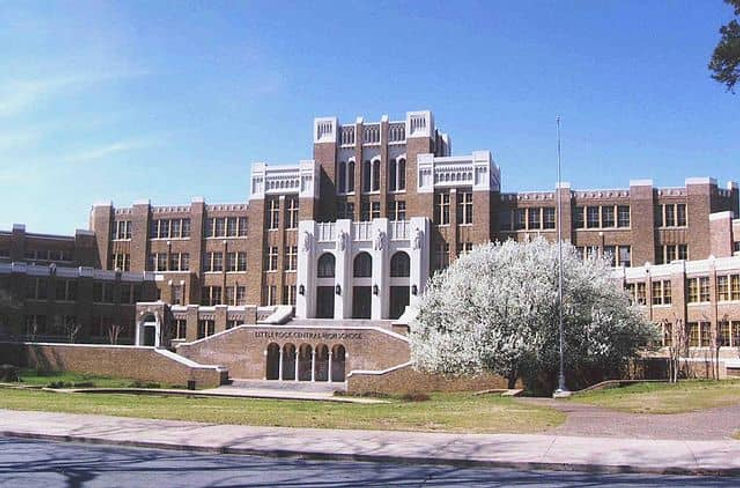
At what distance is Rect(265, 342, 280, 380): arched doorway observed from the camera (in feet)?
184

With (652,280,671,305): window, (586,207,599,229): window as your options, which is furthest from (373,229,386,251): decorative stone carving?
(652,280,671,305): window

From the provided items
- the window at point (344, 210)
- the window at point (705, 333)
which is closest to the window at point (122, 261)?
the window at point (344, 210)

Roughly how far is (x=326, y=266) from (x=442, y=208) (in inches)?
404

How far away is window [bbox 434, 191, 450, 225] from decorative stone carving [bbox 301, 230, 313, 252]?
998 centimetres

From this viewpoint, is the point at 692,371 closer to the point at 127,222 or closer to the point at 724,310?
the point at 724,310

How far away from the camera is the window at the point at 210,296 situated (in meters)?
73.8

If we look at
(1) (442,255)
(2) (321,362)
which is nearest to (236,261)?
(1) (442,255)

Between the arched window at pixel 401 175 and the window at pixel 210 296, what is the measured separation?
17988mm

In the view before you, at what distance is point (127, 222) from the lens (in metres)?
77.7

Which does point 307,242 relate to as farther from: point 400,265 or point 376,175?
point 376,175

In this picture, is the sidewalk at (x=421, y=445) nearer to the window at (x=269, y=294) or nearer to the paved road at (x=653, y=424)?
the paved road at (x=653, y=424)

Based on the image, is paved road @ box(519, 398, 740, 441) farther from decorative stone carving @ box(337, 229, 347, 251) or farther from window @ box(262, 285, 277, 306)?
window @ box(262, 285, 277, 306)

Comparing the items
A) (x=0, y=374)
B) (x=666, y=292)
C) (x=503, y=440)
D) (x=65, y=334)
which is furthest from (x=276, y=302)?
(x=503, y=440)

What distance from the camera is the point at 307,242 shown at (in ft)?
215
